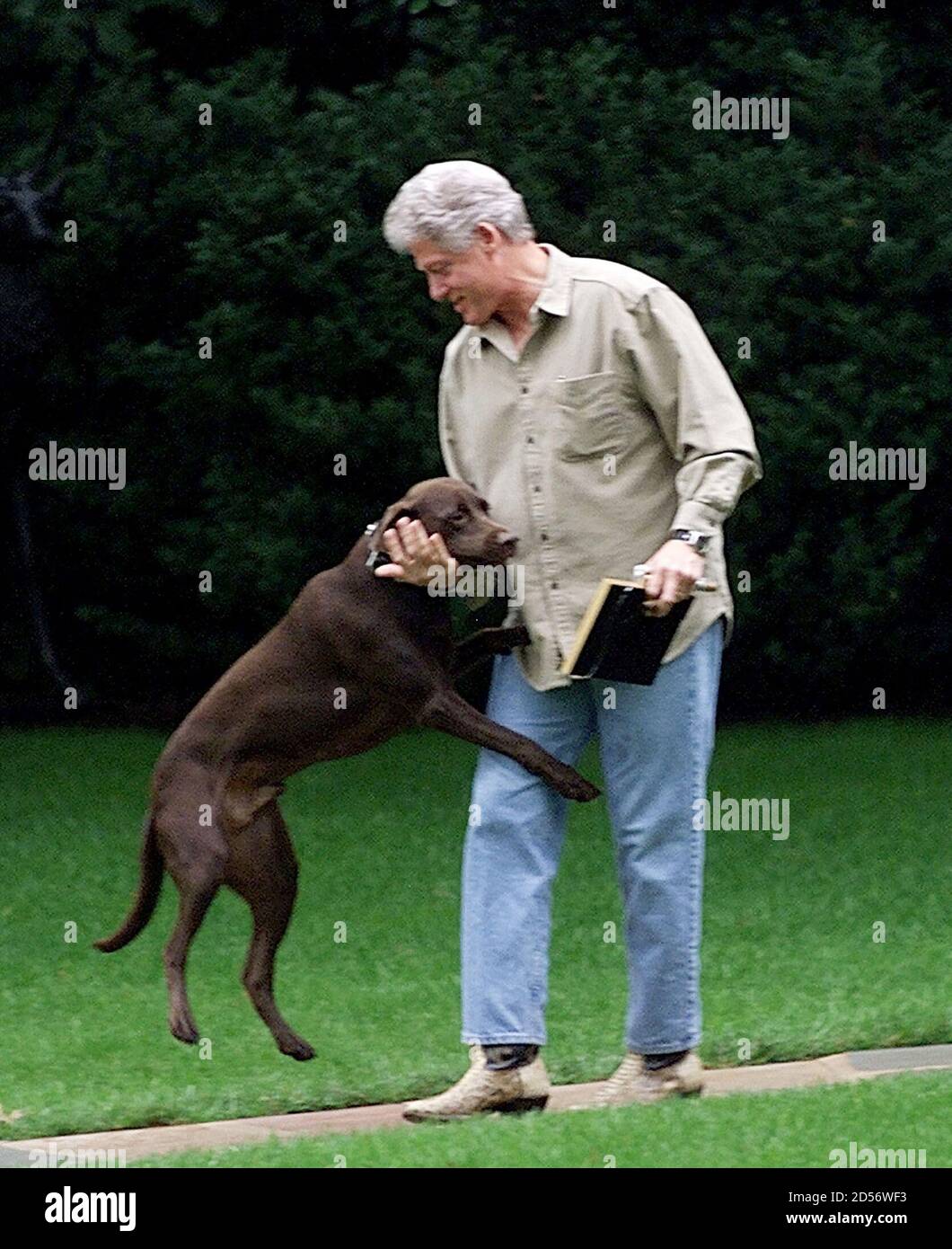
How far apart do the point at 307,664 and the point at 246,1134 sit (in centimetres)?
108

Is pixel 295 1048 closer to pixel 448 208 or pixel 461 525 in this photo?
pixel 461 525

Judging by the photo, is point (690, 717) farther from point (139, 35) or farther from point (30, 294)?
point (139, 35)

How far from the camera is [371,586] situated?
5469mm

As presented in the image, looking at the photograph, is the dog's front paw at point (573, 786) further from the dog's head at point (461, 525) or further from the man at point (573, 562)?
the dog's head at point (461, 525)

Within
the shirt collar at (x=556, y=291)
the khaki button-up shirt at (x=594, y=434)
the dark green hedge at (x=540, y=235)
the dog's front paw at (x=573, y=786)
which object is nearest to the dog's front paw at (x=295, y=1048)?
the dog's front paw at (x=573, y=786)

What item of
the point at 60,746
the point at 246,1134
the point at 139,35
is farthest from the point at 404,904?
A: the point at 139,35

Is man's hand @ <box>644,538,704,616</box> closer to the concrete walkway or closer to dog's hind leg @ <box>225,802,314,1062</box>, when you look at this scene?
dog's hind leg @ <box>225,802,314,1062</box>

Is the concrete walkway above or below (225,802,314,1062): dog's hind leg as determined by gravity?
below

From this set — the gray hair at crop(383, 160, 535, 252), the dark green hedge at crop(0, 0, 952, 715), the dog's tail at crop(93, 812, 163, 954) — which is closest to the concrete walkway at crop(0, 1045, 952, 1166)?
the dog's tail at crop(93, 812, 163, 954)

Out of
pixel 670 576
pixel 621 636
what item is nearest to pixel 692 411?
pixel 670 576

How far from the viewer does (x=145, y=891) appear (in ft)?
18.7

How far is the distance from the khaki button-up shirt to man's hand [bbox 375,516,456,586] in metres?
0.26

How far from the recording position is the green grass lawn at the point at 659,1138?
4.82 meters

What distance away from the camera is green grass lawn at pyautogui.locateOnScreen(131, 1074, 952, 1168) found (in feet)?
15.8
